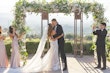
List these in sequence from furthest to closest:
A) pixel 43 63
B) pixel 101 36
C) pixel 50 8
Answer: pixel 50 8 < pixel 43 63 < pixel 101 36

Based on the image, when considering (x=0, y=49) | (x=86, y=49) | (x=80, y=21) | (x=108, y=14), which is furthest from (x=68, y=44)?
(x=0, y=49)

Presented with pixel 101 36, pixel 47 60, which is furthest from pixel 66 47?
pixel 101 36

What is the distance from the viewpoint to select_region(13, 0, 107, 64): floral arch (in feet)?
35.9

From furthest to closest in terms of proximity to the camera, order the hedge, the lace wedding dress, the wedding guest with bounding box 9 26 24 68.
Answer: the hedge
the wedding guest with bounding box 9 26 24 68
the lace wedding dress

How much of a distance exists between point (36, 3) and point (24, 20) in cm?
70

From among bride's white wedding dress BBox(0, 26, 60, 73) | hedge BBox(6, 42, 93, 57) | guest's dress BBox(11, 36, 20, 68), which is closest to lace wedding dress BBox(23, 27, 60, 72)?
bride's white wedding dress BBox(0, 26, 60, 73)

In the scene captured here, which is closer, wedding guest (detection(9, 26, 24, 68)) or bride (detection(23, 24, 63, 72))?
bride (detection(23, 24, 63, 72))

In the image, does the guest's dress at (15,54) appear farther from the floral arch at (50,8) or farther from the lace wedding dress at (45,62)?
the lace wedding dress at (45,62)

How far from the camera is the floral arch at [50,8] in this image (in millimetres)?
10945

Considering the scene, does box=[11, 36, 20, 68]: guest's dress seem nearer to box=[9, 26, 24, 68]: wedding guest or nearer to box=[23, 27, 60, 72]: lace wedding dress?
box=[9, 26, 24, 68]: wedding guest

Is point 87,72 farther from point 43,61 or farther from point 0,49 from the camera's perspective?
point 0,49

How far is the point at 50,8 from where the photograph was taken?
1127 centimetres

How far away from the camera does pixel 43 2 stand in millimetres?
11258

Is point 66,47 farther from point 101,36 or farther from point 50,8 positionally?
point 101,36
